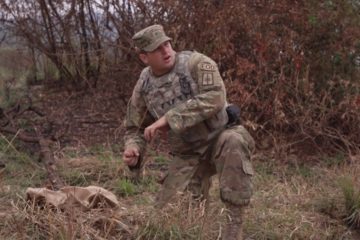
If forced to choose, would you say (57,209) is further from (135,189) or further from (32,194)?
(135,189)

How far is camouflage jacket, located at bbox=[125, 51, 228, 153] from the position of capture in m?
3.85

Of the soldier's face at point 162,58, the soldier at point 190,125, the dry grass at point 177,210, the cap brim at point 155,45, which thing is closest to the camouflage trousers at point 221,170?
the soldier at point 190,125

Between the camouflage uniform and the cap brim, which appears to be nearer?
the camouflage uniform

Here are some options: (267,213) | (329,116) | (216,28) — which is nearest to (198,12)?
→ (216,28)

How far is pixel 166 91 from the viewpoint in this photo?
13.4 feet

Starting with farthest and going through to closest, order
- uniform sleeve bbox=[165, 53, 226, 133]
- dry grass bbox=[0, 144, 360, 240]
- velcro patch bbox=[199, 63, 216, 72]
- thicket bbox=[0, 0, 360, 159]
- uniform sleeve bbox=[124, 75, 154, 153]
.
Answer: thicket bbox=[0, 0, 360, 159] < uniform sleeve bbox=[124, 75, 154, 153] < velcro patch bbox=[199, 63, 216, 72] < uniform sleeve bbox=[165, 53, 226, 133] < dry grass bbox=[0, 144, 360, 240]

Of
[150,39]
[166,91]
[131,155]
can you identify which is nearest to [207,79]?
[166,91]

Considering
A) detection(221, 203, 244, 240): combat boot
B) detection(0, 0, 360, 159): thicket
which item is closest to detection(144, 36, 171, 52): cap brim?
detection(221, 203, 244, 240): combat boot

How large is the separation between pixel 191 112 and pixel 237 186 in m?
0.50

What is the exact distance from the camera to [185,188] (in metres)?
4.15

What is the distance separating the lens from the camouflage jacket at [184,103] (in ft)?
12.6

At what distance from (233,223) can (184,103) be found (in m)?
0.75

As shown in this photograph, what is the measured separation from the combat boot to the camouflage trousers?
2.5 inches

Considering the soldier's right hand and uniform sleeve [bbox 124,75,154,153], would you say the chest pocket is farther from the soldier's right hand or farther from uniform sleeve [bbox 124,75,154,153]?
the soldier's right hand
